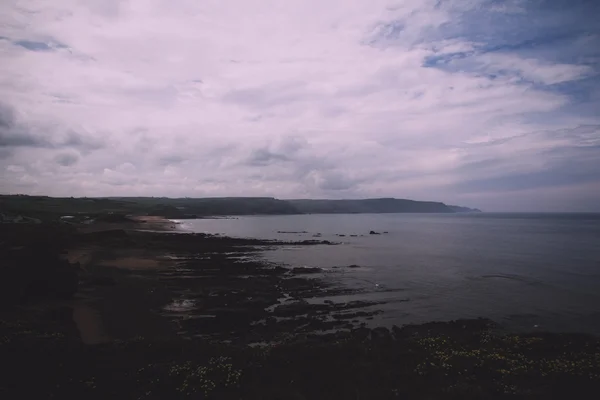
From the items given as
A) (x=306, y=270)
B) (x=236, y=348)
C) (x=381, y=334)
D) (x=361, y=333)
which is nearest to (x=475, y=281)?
(x=306, y=270)

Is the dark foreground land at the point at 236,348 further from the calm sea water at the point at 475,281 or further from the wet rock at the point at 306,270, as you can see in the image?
the wet rock at the point at 306,270

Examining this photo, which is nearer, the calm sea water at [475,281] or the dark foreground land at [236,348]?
the dark foreground land at [236,348]

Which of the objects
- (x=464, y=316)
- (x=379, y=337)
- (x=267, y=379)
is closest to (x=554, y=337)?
(x=464, y=316)

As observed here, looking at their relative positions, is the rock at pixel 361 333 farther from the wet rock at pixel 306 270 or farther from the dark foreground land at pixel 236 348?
the wet rock at pixel 306 270

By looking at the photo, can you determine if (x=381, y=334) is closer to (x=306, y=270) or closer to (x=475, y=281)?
(x=475, y=281)

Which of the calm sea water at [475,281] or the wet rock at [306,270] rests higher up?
the calm sea water at [475,281]

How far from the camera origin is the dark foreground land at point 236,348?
1292 cm

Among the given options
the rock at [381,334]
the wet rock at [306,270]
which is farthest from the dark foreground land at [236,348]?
the wet rock at [306,270]

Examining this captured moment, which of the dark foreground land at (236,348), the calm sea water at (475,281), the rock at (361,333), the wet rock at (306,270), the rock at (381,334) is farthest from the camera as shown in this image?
the wet rock at (306,270)

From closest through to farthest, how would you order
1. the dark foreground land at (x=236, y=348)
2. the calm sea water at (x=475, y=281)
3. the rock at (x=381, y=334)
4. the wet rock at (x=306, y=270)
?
the dark foreground land at (x=236, y=348)
the rock at (x=381, y=334)
the calm sea water at (x=475, y=281)
the wet rock at (x=306, y=270)

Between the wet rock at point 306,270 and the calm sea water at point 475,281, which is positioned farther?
the wet rock at point 306,270

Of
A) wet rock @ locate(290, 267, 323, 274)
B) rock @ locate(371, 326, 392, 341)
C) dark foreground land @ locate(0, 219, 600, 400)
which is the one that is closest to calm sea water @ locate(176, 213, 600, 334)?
wet rock @ locate(290, 267, 323, 274)

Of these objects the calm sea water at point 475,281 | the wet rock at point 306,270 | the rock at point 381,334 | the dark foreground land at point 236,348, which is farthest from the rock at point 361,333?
the wet rock at point 306,270

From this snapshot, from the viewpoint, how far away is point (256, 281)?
36.4 meters
